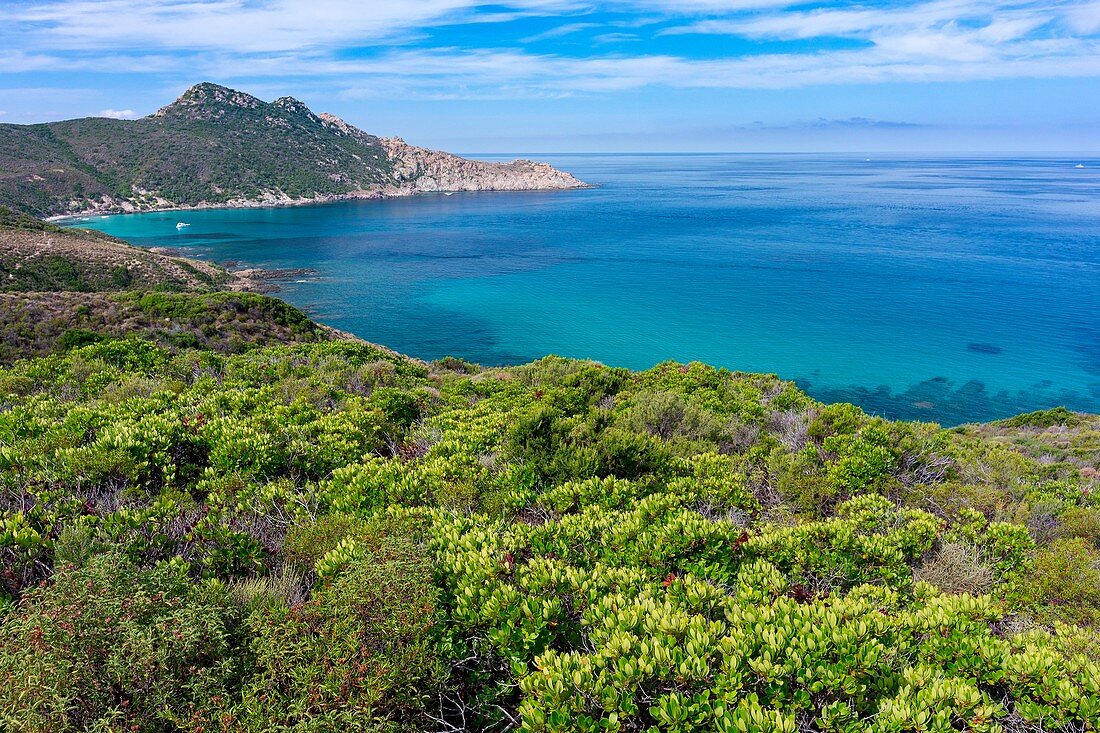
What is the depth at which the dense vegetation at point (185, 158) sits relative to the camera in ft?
410

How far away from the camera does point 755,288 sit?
2443 inches

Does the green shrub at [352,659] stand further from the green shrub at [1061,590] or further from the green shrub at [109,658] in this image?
the green shrub at [1061,590]

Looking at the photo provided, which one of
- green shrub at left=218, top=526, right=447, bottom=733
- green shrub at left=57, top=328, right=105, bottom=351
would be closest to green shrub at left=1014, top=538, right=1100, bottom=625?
green shrub at left=218, top=526, right=447, bottom=733

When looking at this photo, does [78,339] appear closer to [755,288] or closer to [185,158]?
[755,288]

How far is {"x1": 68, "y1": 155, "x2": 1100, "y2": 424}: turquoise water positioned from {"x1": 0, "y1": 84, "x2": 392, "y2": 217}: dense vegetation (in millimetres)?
14832

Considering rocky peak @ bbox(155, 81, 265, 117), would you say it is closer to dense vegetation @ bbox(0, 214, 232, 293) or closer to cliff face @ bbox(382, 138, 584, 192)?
cliff face @ bbox(382, 138, 584, 192)

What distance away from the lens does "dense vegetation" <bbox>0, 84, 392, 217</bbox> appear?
124975 mm

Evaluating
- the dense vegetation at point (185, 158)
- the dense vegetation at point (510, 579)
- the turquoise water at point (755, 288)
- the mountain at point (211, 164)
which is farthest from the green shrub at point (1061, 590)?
the dense vegetation at point (185, 158)

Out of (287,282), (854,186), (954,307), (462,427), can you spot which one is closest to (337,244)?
(287,282)

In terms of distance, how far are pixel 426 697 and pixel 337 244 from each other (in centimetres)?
9886

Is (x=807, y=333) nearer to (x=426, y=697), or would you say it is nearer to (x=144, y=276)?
(x=426, y=697)

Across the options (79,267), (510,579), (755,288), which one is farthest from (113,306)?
(755,288)

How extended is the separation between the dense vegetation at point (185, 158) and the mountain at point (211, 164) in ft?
0.94

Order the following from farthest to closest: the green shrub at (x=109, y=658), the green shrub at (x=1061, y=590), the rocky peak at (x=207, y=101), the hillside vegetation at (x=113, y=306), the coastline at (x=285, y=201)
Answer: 1. the rocky peak at (x=207, y=101)
2. the coastline at (x=285, y=201)
3. the hillside vegetation at (x=113, y=306)
4. the green shrub at (x=1061, y=590)
5. the green shrub at (x=109, y=658)
